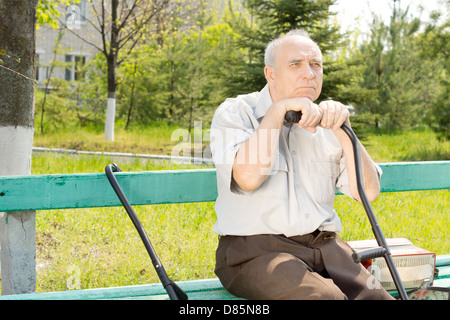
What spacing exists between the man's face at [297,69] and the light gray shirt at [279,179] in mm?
101

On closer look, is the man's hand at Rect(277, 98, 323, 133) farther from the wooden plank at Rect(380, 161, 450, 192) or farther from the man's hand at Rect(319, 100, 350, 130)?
the wooden plank at Rect(380, 161, 450, 192)

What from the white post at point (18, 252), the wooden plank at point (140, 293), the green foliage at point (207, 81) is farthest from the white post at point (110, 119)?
the wooden plank at point (140, 293)

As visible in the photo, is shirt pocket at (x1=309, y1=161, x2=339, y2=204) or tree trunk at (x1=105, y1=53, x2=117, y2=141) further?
tree trunk at (x1=105, y1=53, x2=117, y2=141)

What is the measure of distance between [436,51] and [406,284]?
10.3 m

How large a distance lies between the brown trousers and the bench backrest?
0.45m

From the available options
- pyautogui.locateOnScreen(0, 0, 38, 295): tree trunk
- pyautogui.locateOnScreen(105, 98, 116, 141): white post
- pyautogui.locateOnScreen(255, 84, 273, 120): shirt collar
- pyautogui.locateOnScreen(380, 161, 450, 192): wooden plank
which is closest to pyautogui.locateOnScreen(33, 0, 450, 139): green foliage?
pyautogui.locateOnScreen(105, 98, 116, 141): white post

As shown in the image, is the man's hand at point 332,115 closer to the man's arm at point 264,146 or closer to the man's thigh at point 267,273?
the man's arm at point 264,146

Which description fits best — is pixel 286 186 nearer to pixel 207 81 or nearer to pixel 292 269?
pixel 292 269

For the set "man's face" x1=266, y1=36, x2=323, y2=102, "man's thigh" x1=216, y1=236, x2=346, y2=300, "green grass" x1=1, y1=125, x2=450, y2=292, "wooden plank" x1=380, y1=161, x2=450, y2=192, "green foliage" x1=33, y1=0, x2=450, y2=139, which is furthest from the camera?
"green foliage" x1=33, y1=0, x2=450, y2=139

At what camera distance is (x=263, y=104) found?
249 centimetres

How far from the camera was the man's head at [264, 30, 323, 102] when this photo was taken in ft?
7.90

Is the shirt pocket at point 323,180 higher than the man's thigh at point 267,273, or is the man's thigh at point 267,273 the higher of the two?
the shirt pocket at point 323,180

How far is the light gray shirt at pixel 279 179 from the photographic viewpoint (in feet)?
7.54
